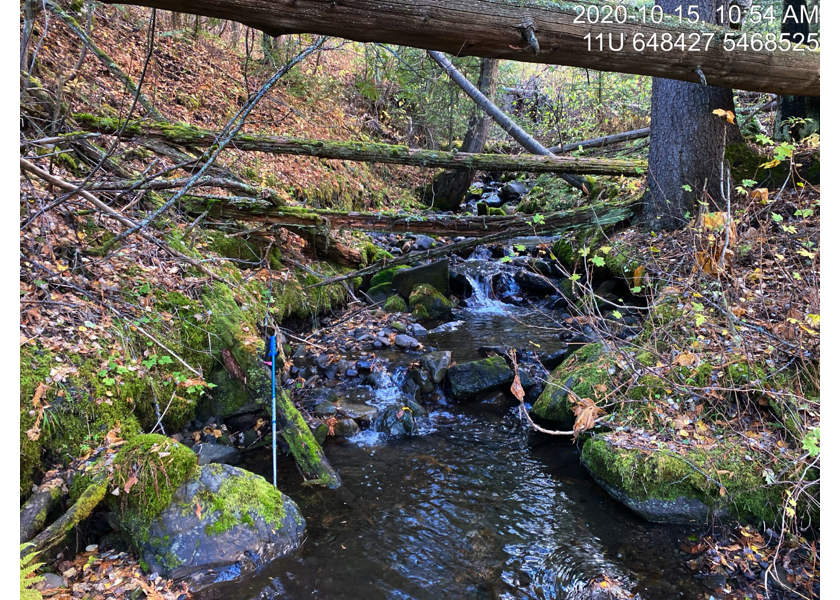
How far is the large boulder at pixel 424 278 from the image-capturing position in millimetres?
10633

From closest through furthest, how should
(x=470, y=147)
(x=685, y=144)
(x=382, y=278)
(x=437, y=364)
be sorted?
(x=437, y=364) → (x=685, y=144) → (x=382, y=278) → (x=470, y=147)

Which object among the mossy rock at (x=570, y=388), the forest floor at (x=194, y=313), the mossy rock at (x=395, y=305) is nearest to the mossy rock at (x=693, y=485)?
the forest floor at (x=194, y=313)

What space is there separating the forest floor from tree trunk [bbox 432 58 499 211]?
250 inches

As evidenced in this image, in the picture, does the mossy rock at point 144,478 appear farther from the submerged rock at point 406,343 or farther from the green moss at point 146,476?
the submerged rock at point 406,343

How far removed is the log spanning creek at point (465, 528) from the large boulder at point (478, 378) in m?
0.52

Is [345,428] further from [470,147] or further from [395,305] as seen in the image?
[470,147]

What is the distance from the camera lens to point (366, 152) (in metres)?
8.05

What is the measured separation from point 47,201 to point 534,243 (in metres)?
9.78

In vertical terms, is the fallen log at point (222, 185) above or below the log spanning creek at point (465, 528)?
above

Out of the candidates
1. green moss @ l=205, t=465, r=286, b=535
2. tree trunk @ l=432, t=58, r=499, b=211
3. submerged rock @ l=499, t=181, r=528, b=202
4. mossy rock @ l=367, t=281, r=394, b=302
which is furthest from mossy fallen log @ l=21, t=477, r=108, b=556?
submerged rock @ l=499, t=181, r=528, b=202

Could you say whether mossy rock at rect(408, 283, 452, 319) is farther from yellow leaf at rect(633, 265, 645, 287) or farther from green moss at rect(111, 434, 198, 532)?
green moss at rect(111, 434, 198, 532)

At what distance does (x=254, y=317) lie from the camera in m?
6.56

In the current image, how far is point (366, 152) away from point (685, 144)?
502 cm

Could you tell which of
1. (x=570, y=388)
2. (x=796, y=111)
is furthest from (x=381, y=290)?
(x=796, y=111)
